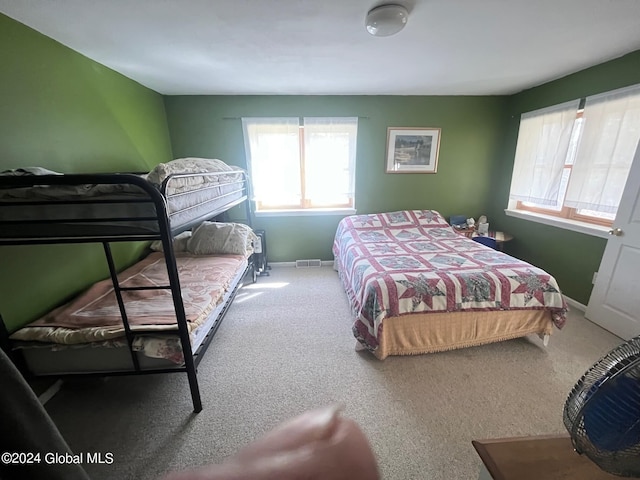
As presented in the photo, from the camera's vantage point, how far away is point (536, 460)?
671mm

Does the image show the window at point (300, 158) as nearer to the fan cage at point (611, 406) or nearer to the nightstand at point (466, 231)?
the nightstand at point (466, 231)

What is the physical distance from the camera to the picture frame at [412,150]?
3.35m

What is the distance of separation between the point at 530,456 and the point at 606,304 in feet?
8.28

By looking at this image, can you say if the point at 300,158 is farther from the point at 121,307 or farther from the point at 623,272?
the point at 623,272

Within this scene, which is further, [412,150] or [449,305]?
[412,150]

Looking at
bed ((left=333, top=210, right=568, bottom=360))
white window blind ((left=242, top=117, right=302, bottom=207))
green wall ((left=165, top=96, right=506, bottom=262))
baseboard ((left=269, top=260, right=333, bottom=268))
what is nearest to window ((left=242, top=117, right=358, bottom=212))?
white window blind ((left=242, top=117, right=302, bottom=207))

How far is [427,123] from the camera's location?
335cm

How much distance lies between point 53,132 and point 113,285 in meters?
1.18

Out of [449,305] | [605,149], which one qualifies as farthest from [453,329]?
[605,149]

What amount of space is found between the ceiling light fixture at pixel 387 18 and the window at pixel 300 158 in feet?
5.83

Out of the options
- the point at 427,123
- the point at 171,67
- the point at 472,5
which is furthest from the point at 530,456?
the point at 427,123

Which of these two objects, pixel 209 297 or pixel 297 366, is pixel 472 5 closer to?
pixel 209 297

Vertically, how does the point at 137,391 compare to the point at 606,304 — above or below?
below

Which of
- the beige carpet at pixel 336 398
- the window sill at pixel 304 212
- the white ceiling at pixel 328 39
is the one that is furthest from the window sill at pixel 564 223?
the window sill at pixel 304 212
